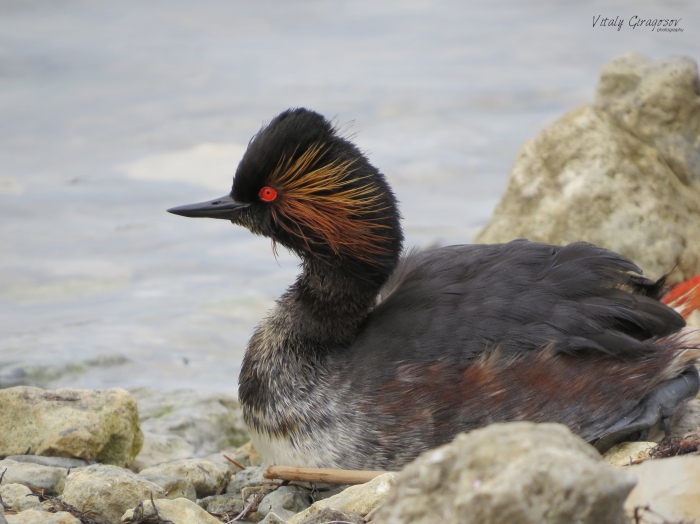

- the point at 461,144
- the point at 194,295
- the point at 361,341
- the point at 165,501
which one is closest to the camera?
the point at 165,501

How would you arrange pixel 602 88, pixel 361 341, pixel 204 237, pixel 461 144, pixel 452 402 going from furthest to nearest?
pixel 461 144, pixel 204 237, pixel 602 88, pixel 361 341, pixel 452 402

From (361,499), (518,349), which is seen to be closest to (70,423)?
(361,499)

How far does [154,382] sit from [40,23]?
8.13 meters

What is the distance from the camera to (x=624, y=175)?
8.09m

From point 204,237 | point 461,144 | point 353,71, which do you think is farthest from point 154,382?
point 353,71

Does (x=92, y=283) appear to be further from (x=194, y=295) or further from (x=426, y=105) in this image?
(x=426, y=105)

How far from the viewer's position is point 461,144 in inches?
512

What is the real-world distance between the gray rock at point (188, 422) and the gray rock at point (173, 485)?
1718 mm

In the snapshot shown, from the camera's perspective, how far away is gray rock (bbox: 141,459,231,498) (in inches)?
208

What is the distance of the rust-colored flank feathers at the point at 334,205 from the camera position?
5383 mm

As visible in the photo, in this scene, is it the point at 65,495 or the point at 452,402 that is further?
the point at 452,402

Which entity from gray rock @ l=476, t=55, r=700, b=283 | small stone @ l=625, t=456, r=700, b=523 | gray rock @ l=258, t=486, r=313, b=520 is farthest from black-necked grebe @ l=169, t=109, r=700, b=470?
gray rock @ l=476, t=55, r=700, b=283

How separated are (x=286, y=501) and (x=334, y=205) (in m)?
1.62

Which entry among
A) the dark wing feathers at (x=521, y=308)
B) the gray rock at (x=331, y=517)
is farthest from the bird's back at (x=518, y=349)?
the gray rock at (x=331, y=517)
